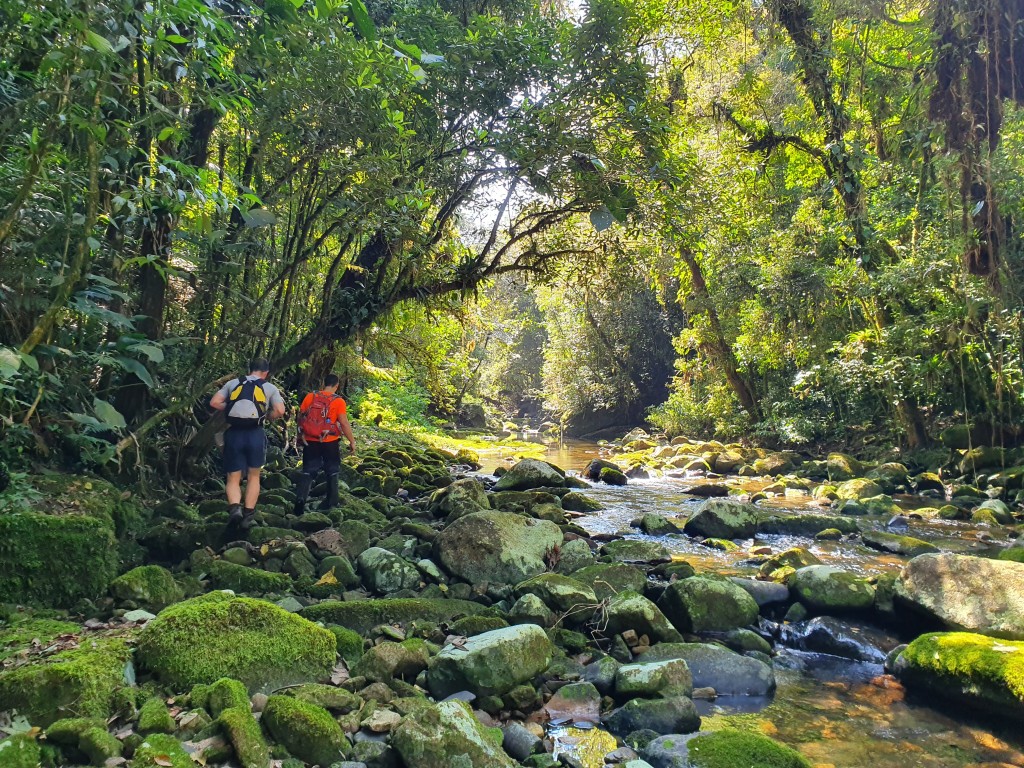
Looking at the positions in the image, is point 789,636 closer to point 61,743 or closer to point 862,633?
point 862,633

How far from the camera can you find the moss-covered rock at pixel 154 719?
3.02 meters

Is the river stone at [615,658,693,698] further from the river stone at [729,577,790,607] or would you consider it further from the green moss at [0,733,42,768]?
the green moss at [0,733,42,768]

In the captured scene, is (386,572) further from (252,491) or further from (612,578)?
(612,578)

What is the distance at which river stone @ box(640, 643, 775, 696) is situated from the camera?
4785 mm

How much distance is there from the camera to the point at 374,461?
12.1 m

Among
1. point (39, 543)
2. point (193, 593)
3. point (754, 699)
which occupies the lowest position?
point (754, 699)

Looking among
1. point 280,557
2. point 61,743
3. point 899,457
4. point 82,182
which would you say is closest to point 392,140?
point 82,182

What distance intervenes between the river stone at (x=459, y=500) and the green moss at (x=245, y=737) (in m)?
5.29

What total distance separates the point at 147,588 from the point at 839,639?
5.33 metres

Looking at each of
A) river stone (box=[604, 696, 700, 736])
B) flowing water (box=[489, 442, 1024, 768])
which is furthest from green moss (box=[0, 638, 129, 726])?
river stone (box=[604, 696, 700, 736])

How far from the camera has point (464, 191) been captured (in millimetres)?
8281

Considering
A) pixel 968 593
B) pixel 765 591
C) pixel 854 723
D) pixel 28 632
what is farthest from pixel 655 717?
pixel 28 632

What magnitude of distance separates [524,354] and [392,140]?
119 ft

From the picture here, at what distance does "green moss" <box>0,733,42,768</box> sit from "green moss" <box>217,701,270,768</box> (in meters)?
0.71
